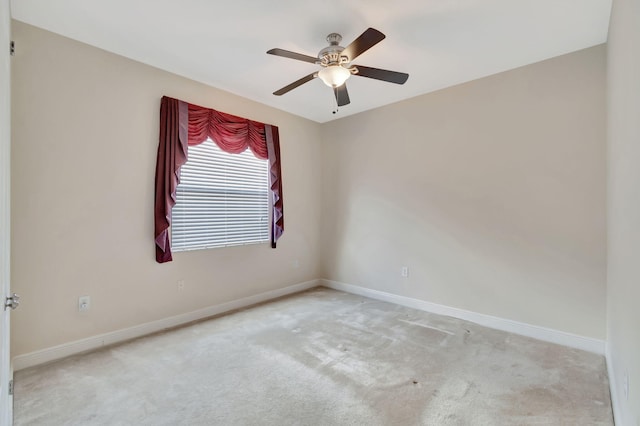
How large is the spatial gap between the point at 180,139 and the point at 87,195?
0.97 metres

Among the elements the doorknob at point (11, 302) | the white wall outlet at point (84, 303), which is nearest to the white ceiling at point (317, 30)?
the doorknob at point (11, 302)

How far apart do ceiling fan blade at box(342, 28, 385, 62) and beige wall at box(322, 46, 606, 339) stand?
1.73m

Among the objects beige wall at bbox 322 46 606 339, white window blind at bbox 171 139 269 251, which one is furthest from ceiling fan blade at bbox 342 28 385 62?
white window blind at bbox 171 139 269 251

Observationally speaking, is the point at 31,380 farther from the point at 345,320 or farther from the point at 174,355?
the point at 345,320

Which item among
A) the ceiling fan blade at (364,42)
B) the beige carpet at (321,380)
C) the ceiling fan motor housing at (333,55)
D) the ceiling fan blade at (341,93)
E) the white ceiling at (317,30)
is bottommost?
the beige carpet at (321,380)

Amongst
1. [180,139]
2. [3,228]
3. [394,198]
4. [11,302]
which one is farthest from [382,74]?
[11,302]

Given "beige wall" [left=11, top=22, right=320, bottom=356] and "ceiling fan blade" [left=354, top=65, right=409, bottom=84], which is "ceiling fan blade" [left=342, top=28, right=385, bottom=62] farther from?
"beige wall" [left=11, top=22, right=320, bottom=356]

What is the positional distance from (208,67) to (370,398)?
3222mm

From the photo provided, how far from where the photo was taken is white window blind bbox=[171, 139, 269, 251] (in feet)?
10.6

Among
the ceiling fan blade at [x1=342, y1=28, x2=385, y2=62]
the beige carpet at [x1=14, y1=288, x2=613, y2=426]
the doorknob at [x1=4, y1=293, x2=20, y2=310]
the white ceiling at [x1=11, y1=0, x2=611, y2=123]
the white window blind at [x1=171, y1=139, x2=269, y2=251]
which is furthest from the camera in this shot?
the white window blind at [x1=171, y1=139, x2=269, y2=251]

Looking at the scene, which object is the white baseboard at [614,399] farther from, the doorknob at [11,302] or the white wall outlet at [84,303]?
the white wall outlet at [84,303]

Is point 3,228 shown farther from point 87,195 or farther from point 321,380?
point 321,380

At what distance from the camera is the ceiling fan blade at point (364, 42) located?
188 cm

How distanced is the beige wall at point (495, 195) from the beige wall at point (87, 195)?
2.21m
